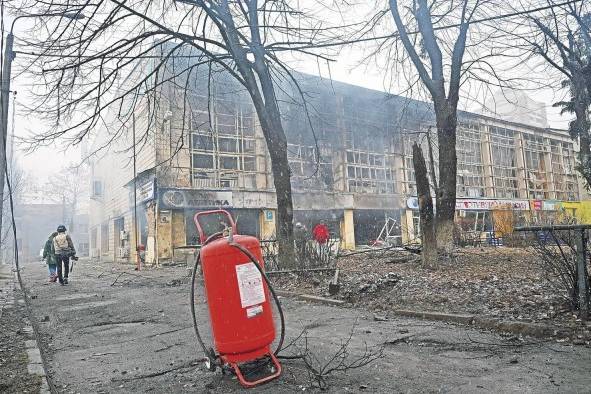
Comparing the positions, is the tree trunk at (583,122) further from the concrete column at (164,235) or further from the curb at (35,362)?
the curb at (35,362)

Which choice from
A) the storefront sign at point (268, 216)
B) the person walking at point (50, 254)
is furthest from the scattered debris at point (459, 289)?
the storefront sign at point (268, 216)

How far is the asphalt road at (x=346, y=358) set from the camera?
2766mm

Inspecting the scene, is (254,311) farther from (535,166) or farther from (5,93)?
(535,166)

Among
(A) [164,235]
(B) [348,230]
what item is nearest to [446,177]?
(A) [164,235]

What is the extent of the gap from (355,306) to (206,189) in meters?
14.4

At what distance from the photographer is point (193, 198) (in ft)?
62.1

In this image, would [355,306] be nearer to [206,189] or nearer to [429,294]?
[429,294]

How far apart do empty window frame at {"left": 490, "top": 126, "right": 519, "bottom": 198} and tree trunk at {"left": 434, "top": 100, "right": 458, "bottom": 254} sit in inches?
1003

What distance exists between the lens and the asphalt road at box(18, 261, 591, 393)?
2766 millimetres

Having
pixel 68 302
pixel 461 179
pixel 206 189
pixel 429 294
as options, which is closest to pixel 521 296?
pixel 429 294

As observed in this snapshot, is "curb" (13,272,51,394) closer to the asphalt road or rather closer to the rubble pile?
the asphalt road

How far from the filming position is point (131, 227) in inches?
888

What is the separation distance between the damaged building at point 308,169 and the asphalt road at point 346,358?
8.03 m

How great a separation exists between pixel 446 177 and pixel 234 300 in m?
8.27
